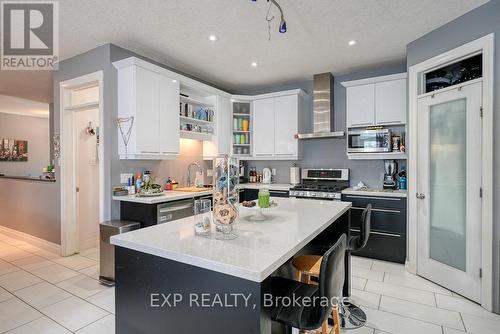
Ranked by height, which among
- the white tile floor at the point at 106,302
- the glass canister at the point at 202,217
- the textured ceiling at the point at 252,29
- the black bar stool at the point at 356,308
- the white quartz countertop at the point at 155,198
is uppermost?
the textured ceiling at the point at 252,29

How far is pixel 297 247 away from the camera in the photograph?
129 centimetres

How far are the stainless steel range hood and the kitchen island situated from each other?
9.52ft

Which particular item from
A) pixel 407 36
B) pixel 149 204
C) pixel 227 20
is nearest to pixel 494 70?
pixel 407 36

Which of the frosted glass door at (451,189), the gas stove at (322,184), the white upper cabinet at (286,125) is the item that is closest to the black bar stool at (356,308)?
the frosted glass door at (451,189)

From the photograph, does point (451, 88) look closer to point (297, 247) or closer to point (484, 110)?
point (484, 110)

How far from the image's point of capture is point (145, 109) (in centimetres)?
324

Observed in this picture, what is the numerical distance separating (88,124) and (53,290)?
7.91 ft

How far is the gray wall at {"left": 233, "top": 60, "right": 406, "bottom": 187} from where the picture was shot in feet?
13.6

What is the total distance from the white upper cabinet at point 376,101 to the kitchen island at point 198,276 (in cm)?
285

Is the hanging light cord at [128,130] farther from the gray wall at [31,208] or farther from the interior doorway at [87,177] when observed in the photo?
the gray wall at [31,208]

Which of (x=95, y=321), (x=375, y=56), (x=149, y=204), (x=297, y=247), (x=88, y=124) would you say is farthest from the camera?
(x=88, y=124)

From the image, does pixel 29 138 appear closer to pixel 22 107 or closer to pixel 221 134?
pixel 22 107

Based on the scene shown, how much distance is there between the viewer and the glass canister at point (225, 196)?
141 cm

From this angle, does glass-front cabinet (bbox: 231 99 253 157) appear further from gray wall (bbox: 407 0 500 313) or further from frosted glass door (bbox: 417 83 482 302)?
gray wall (bbox: 407 0 500 313)
